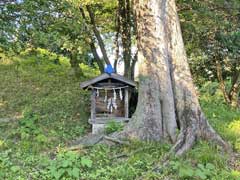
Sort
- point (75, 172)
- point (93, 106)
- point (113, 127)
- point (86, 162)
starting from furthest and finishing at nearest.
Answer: point (93, 106) < point (113, 127) < point (86, 162) < point (75, 172)

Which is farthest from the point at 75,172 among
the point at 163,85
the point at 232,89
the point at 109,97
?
the point at 232,89

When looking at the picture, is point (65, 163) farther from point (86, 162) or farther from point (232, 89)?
point (232, 89)

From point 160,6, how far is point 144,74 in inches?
45.1

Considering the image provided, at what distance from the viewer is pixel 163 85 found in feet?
19.6

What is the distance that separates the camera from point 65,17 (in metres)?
6.18

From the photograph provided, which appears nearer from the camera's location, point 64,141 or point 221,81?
point 64,141

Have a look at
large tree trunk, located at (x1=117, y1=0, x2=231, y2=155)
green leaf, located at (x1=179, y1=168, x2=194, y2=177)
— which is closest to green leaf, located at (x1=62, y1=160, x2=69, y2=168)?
large tree trunk, located at (x1=117, y1=0, x2=231, y2=155)

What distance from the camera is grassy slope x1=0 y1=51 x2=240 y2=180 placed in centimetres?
485

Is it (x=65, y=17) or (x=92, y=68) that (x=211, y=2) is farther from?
(x=92, y=68)

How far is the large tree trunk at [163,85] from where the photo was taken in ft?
19.1

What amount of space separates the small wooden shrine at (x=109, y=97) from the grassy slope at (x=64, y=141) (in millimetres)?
445

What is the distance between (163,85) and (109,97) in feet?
5.17

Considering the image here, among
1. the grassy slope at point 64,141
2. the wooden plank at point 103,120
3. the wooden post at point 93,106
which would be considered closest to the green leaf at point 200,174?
the grassy slope at point 64,141

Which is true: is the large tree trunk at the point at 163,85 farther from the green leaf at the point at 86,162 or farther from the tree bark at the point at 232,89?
the tree bark at the point at 232,89
